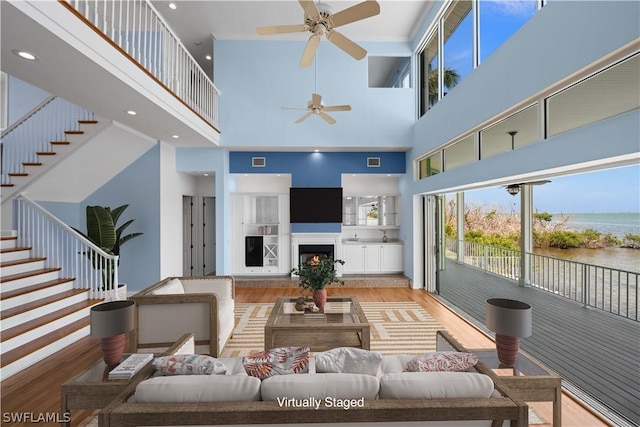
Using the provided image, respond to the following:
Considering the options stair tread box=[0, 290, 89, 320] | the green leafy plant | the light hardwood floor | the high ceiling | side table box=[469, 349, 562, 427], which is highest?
the high ceiling

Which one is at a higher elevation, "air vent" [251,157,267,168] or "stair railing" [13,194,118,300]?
"air vent" [251,157,267,168]

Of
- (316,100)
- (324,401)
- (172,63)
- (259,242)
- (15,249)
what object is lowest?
(324,401)

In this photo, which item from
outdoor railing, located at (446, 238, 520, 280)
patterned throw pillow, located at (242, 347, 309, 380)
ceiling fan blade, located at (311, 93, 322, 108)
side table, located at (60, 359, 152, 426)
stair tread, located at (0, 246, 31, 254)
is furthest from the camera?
outdoor railing, located at (446, 238, 520, 280)

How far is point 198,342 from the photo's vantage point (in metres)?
3.11

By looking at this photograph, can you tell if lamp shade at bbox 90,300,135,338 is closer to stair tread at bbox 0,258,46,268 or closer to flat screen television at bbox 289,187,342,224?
stair tread at bbox 0,258,46,268

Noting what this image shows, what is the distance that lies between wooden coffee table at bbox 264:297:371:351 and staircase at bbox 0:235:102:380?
259 centimetres

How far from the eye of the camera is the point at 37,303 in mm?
3885

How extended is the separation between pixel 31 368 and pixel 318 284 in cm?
313

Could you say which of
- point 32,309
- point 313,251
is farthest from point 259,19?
point 32,309

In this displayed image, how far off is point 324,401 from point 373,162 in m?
5.96

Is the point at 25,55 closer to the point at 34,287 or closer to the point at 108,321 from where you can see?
the point at 108,321

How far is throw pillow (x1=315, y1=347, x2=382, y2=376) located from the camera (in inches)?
66.5

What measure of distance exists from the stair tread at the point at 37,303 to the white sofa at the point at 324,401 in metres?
3.28

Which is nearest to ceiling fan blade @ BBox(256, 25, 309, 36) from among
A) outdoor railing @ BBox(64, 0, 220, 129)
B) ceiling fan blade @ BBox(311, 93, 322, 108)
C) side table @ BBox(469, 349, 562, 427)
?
ceiling fan blade @ BBox(311, 93, 322, 108)
